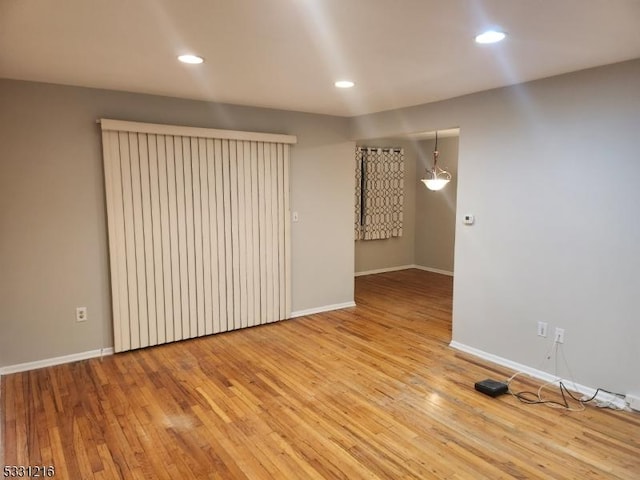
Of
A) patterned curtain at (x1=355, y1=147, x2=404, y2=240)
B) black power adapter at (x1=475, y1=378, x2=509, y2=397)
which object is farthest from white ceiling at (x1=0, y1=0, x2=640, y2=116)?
patterned curtain at (x1=355, y1=147, x2=404, y2=240)

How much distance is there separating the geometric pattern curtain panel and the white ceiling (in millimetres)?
672

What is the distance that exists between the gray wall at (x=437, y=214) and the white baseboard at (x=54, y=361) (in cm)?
549

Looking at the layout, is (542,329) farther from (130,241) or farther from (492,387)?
(130,241)

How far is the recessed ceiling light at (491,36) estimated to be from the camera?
2277 millimetres

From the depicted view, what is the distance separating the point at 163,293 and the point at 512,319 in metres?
3.16

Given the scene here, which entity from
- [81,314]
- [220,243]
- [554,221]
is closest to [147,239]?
[220,243]

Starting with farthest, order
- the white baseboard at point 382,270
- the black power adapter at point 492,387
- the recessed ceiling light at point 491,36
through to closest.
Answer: the white baseboard at point 382,270
the black power adapter at point 492,387
the recessed ceiling light at point 491,36

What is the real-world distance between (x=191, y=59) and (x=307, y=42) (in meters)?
0.84

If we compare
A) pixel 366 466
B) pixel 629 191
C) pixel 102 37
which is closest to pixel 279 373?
pixel 366 466

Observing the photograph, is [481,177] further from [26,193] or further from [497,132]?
[26,193]

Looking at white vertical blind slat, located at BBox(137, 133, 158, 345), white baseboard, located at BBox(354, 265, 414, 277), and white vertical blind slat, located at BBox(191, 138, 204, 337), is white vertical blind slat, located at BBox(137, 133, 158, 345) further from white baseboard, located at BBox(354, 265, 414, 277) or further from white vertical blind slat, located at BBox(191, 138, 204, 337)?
white baseboard, located at BBox(354, 265, 414, 277)

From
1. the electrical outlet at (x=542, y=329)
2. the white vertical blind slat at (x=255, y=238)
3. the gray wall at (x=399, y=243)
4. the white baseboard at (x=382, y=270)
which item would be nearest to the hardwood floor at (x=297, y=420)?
the electrical outlet at (x=542, y=329)

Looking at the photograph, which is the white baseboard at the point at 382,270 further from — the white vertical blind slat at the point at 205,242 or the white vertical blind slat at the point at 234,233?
the white vertical blind slat at the point at 205,242

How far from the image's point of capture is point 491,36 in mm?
2330
